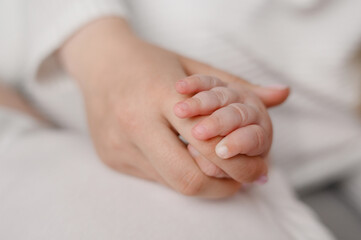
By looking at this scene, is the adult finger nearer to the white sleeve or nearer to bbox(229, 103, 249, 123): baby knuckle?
bbox(229, 103, 249, 123): baby knuckle

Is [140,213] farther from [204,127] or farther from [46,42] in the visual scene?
[46,42]

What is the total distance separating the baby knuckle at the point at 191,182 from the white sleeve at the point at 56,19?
0.27 meters

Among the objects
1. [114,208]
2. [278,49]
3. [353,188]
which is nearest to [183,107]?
[114,208]

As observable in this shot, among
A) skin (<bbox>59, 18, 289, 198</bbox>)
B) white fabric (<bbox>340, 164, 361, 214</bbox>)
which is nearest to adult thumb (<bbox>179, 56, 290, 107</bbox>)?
skin (<bbox>59, 18, 289, 198</bbox>)

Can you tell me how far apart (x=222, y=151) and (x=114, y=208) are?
129 millimetres

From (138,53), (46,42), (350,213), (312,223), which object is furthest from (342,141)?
(46,42)

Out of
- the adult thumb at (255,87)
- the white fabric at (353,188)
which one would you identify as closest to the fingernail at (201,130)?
the adult thumb at (255,87)

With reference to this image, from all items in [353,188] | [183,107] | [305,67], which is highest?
[183,107]

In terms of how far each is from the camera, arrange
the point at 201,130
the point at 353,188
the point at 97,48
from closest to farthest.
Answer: the point at 201,130 < the point at 97,48 < the point at 353,188

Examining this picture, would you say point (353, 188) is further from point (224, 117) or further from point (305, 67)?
point (224, 117)

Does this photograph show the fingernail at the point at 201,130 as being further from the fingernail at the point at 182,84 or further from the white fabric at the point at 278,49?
the white fabric at the point at 278,49

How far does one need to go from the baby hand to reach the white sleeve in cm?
23

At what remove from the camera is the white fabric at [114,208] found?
35 cm

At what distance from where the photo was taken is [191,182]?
35 centimetres
